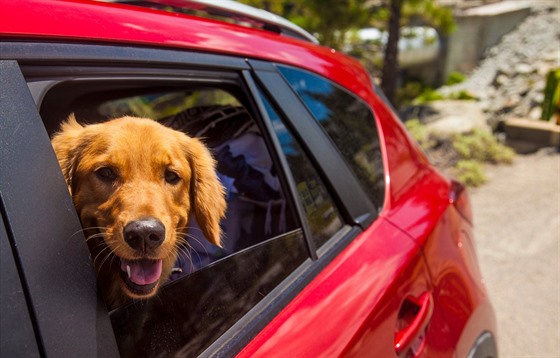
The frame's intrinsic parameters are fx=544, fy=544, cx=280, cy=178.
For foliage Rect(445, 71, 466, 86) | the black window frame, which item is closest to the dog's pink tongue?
the black window frame

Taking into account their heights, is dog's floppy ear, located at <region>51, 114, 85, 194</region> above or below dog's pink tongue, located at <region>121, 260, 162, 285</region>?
above

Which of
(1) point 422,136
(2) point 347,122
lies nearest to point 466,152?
(1) point 422,136

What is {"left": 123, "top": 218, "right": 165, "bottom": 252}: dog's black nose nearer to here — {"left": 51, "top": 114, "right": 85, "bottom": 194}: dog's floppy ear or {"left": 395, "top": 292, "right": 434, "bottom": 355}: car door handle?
{"left": 51, "top": 114, "right": 85, "bottom": 194}: dog's floppy ear

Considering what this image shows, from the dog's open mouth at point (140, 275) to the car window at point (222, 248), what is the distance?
38 mm

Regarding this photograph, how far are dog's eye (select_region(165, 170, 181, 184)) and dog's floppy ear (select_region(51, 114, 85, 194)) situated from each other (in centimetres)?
20

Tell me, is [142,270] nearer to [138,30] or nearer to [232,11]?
[138,30]

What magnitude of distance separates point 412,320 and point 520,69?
538 inches

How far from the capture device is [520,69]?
1378cm

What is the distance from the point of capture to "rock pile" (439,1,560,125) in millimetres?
11219

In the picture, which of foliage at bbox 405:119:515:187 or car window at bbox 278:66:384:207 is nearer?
car window at bbox 278:66:384:207

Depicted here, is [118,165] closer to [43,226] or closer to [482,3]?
[43,226]

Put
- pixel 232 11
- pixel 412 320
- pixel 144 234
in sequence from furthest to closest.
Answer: pixel 232 11 < pixel 412 320 < pixel 144 234

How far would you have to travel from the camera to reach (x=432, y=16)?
10422 millimetres

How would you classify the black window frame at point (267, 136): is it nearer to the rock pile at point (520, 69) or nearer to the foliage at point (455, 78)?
the rock pile at point (520, 69)
